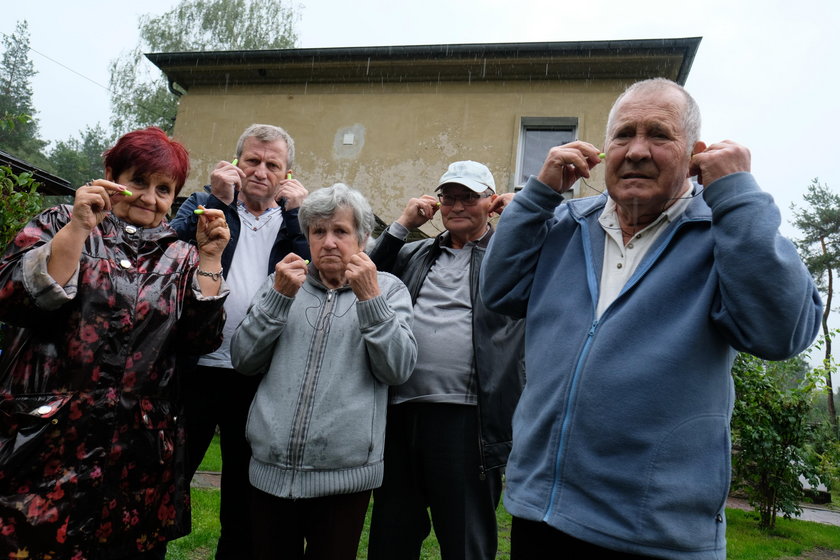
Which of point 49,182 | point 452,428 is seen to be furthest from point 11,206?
point 49,182

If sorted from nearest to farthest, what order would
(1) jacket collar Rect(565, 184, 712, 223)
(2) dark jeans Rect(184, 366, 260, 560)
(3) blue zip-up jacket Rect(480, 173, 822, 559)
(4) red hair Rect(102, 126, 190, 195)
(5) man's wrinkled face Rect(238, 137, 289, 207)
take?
1. (3) blue zip-up jacket Rect(480, 173, 822, 559)
2. (1) jacket collar Rect(565, 184, 712, 223)
3. (4) red hair Rect(102, 126, 190, 195)
4. (2) dark jeans Rect(184, 366, 260, 560)
5. (5) man's wrinkled face Rect(238, 137, 289, 207)

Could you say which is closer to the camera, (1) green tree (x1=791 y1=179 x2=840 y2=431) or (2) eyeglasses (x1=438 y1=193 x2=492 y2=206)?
(2) eyeglasses (x1=438 y1=193 x2=492 y2=206)

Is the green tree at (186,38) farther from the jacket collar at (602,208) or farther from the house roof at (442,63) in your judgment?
the jacket collar at (602,208)

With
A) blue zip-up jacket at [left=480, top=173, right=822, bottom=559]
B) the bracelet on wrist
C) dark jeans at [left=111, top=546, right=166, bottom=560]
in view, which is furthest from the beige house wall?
dark jeans at [left=111, top=546, right=166, bottom=560]

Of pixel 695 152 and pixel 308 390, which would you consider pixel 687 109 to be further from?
pixel 308 390

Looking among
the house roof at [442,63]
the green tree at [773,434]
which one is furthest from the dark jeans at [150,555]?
the house roof at [442,63]

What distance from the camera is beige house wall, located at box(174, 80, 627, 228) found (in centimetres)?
1025

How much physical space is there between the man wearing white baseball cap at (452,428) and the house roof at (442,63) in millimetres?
8522

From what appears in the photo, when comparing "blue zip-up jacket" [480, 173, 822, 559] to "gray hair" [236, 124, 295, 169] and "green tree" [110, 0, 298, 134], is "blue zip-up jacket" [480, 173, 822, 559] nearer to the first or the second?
"gray hair" [236, 124, 295, 169]

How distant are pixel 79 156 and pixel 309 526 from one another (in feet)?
189

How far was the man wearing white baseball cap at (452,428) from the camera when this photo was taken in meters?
2.31

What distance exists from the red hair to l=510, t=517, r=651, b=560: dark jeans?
5.74ft

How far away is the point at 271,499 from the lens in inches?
82.5

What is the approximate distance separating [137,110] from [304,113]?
9.99 metres
